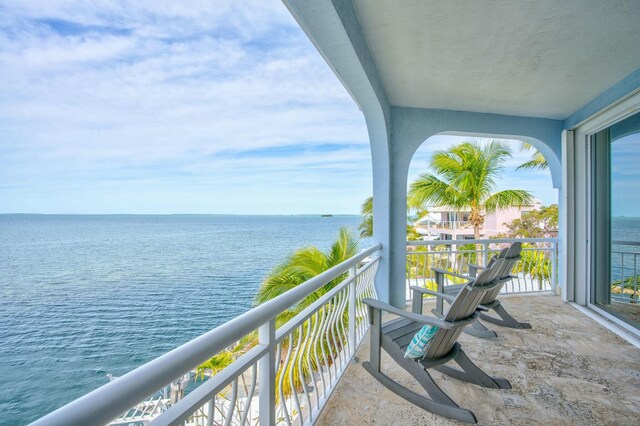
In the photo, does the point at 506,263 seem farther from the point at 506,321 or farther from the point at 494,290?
the point at 506,321

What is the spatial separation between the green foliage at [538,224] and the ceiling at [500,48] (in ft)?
35.5

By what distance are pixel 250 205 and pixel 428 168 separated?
22020mm

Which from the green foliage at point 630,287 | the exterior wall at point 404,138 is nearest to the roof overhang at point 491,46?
the exterior wall at point 404,138

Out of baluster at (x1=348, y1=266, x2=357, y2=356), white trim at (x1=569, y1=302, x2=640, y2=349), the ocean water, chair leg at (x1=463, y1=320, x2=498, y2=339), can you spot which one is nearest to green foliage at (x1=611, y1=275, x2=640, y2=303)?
white trim at (x1=569, y1=302, x2=640, y2=349)

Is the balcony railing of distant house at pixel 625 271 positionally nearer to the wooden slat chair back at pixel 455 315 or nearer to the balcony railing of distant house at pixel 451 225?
the wooden slat chair back at pixel 455 315

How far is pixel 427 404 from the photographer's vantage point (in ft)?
6.91

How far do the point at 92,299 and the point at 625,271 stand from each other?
15374 millimetres

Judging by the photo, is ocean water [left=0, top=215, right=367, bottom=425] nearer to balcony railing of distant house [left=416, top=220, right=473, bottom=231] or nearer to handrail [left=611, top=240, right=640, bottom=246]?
balcony railing of distant house [left=416, top=220, right=473, bottom=231]

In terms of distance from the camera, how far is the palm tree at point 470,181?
9461mm

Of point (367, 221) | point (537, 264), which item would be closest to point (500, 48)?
point (537, 264)

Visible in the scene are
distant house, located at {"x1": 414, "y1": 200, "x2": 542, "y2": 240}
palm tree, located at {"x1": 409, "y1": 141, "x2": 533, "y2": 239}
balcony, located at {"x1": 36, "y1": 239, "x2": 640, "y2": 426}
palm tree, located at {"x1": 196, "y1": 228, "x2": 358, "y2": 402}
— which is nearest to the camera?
balcony, located at {"x1": 36, "y1": 239, "x2": 640, "y2": 426}

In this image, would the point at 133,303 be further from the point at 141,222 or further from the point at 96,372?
the point at 141,222

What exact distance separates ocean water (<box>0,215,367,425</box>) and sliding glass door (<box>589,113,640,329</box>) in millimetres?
4612

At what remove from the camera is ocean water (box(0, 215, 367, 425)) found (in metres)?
7.17
